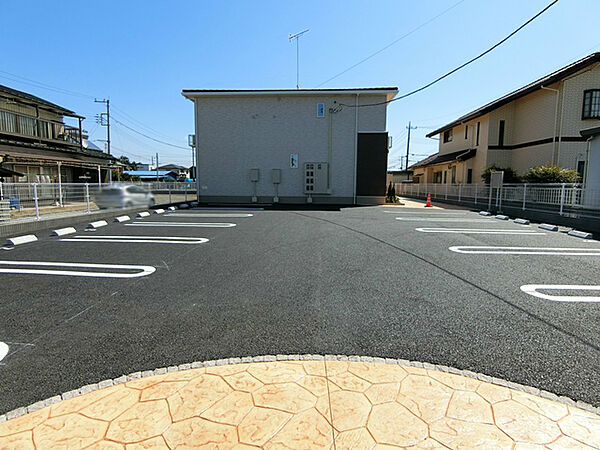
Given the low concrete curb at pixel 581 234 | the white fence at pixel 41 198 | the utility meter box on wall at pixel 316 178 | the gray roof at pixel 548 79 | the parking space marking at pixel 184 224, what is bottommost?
the parking space marking at pixel 184 224

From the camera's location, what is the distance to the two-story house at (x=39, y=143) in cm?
1545

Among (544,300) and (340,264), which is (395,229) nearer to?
(340,264)

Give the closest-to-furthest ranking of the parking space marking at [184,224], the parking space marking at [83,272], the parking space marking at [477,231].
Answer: the parking space marking at [83,272] < the parking space marking at [477,231] < the parking space marking at [184,224]

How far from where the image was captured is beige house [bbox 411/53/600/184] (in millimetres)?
15258

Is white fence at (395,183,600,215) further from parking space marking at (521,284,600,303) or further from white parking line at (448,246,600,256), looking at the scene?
parking space marking at (521,284,600,303)

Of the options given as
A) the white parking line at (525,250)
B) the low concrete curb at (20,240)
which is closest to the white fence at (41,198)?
the low concrete curb at (20,240)

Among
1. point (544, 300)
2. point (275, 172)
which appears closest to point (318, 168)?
point (275, 172)

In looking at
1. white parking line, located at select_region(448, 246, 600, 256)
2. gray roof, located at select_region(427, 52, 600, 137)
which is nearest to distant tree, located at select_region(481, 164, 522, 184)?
gray roof, located at select_region(427, 52, 600, 137)

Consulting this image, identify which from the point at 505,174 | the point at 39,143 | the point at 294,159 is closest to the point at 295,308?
the point at 294,159

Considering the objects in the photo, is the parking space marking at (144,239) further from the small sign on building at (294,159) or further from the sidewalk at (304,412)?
the small sign on building at (294,159)

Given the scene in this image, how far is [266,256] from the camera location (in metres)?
5.56

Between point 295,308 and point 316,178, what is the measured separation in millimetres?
13839

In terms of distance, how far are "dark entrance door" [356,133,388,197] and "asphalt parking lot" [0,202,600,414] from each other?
34.6 feet

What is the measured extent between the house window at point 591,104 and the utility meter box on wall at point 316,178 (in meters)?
12.0
